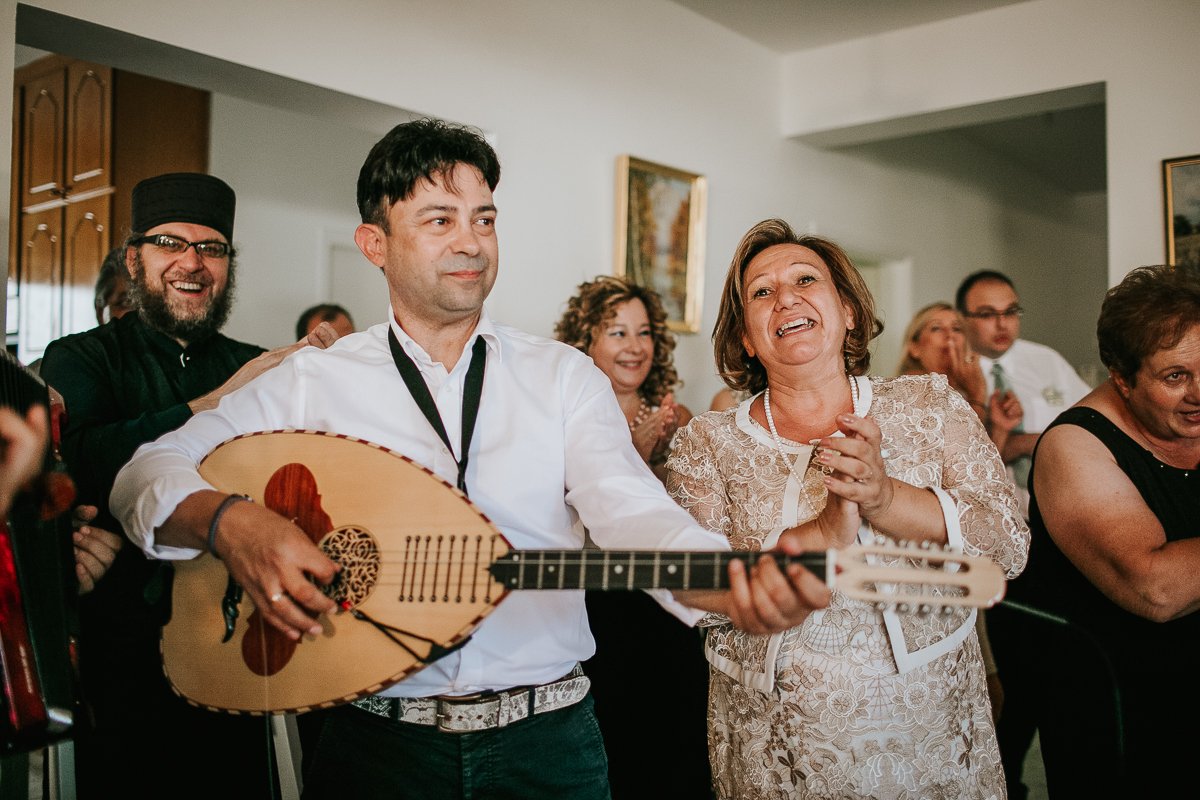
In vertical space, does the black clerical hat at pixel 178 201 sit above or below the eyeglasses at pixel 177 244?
above

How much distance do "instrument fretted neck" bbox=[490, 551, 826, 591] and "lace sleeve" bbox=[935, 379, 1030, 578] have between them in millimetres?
665

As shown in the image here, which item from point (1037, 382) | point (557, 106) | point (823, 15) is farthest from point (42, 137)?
point (1037, 382)

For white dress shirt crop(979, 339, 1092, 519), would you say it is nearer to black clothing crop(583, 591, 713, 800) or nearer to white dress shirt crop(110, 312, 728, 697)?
black clothing crop(583, 591, 713, 800)

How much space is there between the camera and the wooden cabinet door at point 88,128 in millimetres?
4984

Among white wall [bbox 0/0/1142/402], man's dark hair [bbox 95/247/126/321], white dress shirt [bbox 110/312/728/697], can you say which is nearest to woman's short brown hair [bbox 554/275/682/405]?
white wall [bbox 0/0/1142/402]

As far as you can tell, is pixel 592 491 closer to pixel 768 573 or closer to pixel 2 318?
pixel 768 573

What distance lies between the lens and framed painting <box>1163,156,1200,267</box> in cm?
437

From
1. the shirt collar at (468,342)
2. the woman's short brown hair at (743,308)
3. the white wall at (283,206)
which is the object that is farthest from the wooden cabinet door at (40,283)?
the woman's short brown hair at (743,308)

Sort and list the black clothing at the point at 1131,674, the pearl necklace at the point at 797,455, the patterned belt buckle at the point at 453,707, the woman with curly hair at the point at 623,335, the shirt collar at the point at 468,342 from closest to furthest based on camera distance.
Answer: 1. the patterned belt buckle at the point at 453,707
2. the shirt collar at the point at 468,342
3. the pearl necklace at the point at 797,455
4. the black clothing at the point at 1131,674
5. the woman with curly hair at the point at 623,335

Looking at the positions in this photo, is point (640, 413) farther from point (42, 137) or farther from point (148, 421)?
point (42, 137)

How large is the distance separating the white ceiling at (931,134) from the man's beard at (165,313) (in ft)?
10.6

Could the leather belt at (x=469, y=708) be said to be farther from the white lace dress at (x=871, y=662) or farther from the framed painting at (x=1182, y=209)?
the framed painting at (x=1182, y=209)

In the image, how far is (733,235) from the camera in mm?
5492

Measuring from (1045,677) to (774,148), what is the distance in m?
3.89
